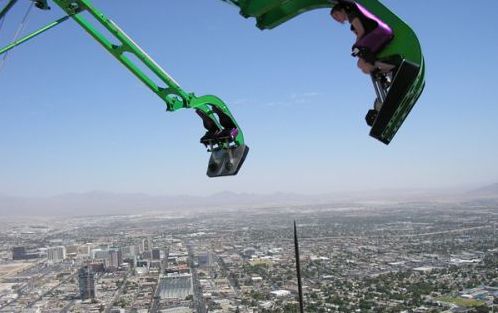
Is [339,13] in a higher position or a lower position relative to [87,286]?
higher

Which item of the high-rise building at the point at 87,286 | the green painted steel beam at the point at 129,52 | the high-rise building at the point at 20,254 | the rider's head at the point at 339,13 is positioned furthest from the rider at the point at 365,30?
the high-rise building at the point at 20,254

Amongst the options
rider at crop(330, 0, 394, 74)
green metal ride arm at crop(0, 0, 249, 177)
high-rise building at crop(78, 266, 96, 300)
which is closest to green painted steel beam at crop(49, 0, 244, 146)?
green metal ride arm at crop(0, 0, 249, 177)

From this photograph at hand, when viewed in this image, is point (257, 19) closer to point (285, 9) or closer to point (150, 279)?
point (285, 9)

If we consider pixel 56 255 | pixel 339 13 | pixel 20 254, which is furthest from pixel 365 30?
pixel 20 254

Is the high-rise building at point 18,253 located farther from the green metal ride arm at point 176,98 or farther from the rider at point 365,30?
the rider at point 365,30

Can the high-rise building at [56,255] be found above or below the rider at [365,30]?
below

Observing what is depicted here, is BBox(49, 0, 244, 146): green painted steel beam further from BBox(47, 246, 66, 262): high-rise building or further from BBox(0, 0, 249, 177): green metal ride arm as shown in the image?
BBox(47, 246, 66, 262): high-rise building

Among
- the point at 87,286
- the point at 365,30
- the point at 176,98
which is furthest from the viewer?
the point at 87,286

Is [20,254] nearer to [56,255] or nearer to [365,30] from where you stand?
[56,255]
